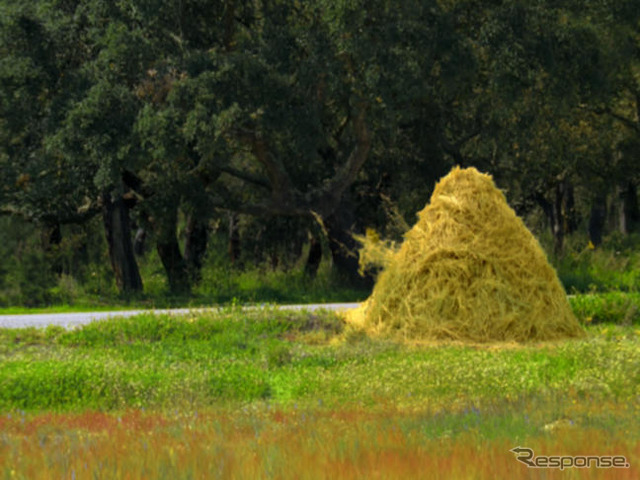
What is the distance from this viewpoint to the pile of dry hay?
1269 centimetres

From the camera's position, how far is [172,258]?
2423 centimetres

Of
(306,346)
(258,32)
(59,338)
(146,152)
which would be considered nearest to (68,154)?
(146,152)

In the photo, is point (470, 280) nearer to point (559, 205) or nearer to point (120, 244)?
point (120, 244)

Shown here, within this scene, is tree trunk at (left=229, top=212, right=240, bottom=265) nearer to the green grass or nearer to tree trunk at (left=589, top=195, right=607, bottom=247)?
tree trunk at (left=589, top=195, right=607, bottom=247)

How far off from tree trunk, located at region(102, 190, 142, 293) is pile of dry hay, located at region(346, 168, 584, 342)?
1161 centimetres

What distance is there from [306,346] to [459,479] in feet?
26.6

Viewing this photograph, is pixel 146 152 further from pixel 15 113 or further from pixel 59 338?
pixel 59 338

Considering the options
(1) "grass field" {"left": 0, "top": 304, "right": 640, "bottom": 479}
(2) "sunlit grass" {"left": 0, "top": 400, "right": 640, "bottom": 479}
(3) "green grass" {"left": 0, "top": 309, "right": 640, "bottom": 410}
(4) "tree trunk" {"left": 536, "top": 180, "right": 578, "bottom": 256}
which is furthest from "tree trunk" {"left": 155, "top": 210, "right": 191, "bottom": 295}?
(2) "sunlit grass" {"left": 0, "top": 400, "right": 640, "bottom": 479}

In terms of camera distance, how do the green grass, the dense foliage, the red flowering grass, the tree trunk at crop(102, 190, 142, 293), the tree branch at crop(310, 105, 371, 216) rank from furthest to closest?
the tree trunk at crop(102, 190, 142, 293) < the tree branch at crop(310, 105, 371, 216) < the dense foliage < the green grass < the red flowering grass

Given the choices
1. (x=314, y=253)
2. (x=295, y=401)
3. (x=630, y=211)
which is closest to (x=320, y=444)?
(x=295, y=401)

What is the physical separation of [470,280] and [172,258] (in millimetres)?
13032

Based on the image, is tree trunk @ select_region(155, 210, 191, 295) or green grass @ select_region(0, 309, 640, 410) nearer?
green grass @ select_region(0, 309, 640, 410)

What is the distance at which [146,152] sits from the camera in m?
20.0
